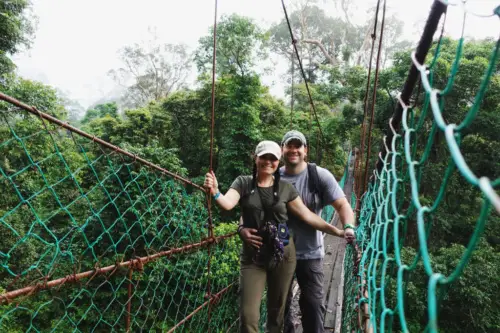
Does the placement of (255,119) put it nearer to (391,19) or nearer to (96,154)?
(96,154)

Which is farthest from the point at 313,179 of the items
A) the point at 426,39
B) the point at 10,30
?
the point at 10,30

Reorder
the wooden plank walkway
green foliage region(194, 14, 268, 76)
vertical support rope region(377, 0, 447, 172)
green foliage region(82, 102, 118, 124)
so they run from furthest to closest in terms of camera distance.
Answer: green foliage region(82, 102, 118, 124) < green foliage region(194, 14, 268, 76) < the wooden plank walkway < vertical support rope region(377, 0, 447, 172)

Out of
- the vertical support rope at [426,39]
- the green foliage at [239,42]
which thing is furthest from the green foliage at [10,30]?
the vertical support rope at [426,39]

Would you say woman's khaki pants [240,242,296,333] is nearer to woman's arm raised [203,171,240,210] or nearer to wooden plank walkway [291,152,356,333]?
woman's arm raised [203,171,240,210]

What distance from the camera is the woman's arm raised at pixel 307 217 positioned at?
3.70 feet

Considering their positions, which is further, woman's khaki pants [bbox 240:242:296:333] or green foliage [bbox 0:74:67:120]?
green foliage [bbox 0:74:67:120]

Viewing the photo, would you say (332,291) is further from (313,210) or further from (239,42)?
(239,42)

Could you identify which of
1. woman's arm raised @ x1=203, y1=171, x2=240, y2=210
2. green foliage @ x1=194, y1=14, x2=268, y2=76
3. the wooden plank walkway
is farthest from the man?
green foliage @ x1=194, y1=14, x2=268, y2=76

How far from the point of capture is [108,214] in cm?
472

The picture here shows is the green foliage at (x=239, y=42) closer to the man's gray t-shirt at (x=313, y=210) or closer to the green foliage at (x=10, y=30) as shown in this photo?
the green foliage at (x=10, y=30)

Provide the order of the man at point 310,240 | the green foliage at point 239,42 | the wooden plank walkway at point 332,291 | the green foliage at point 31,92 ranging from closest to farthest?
the man at point 310,240 → the wooden plank walkway at point 332,291 → the green foliage at point 31,92 → the green foliage at point 239,42

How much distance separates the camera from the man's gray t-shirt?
119cm

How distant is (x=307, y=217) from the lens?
1139 mm

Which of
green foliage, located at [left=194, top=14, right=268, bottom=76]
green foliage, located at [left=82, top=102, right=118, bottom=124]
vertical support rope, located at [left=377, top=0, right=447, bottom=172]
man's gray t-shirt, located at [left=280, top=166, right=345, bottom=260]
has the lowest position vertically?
man's gray t-shirt, located at [left=280, top=166, right=345, bottom=260]
